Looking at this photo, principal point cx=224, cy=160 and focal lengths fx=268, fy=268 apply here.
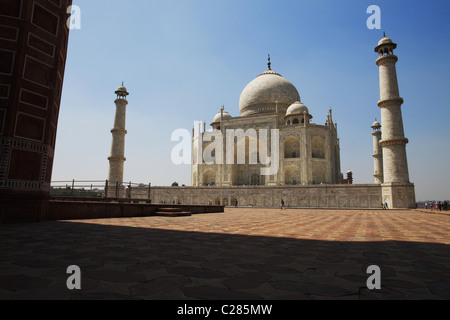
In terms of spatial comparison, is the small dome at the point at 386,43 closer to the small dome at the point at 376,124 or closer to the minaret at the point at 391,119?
the minaret at the point at 391,119

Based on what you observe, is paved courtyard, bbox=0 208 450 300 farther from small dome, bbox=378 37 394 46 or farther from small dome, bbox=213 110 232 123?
small dome, bbox=213 110 232 123

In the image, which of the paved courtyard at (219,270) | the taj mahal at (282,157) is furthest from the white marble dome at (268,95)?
the paved courtyard at (219,270)

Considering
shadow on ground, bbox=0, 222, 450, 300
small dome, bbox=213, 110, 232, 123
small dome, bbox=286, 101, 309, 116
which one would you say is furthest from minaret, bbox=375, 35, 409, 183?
shadow on ground, bbox=0, 222, 450, 300

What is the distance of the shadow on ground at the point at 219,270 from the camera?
5.81ft

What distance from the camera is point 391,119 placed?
74.1 feet

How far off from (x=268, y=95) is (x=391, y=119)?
17.3m

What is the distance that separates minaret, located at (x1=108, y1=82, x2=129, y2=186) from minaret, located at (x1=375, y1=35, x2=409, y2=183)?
962 inches

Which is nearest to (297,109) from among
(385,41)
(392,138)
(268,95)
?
(268,95)

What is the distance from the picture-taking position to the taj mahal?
22594mm

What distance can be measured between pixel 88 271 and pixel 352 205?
24.6m

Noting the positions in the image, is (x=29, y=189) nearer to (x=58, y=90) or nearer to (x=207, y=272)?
(x=58, y=90)

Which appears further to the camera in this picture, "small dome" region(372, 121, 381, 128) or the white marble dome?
the white marble dome

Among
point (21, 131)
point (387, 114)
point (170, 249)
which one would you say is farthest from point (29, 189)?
point (387, 114)

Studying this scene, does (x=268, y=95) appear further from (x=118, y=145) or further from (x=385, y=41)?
(x=118, y=145)
